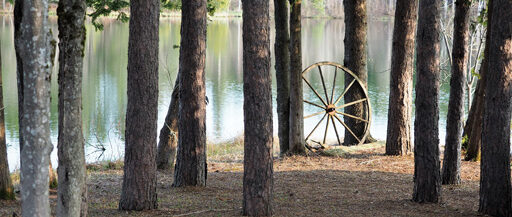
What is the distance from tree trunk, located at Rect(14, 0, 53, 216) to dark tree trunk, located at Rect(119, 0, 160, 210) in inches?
109

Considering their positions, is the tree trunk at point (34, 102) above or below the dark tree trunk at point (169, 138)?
above

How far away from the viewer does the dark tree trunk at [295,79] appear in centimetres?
1084

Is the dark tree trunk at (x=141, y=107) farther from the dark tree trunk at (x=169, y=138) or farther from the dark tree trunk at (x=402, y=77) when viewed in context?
the dark tree trunk at (x=402, y=77)

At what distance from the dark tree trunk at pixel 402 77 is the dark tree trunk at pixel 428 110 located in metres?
3.95

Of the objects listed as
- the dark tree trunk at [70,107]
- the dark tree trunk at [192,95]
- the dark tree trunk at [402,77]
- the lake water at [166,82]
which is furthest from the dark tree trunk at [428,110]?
the lake water at [166,82]

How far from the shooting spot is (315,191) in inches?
322

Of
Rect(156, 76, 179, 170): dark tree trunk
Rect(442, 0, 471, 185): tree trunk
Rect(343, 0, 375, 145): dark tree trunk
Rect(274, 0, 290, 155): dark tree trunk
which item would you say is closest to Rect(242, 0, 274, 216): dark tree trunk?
Rect(442, 0, 471, 185): tree trunk

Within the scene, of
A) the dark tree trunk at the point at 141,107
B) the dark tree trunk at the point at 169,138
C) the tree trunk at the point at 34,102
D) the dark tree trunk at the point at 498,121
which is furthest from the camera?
the dark tree trunk at the point at 169,138

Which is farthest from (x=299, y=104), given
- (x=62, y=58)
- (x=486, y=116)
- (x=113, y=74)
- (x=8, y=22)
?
(x=8, y=22)

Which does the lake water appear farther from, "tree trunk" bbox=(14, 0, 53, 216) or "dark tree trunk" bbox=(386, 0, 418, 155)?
"tree trunk" bbox=(14, 0, 53, 216)

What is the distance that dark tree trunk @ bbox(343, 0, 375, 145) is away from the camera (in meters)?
12.2

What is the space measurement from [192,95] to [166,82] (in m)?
19.4

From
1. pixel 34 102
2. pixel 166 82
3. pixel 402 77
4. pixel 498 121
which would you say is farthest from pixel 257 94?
pixel 166 82

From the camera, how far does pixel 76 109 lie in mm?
4691
